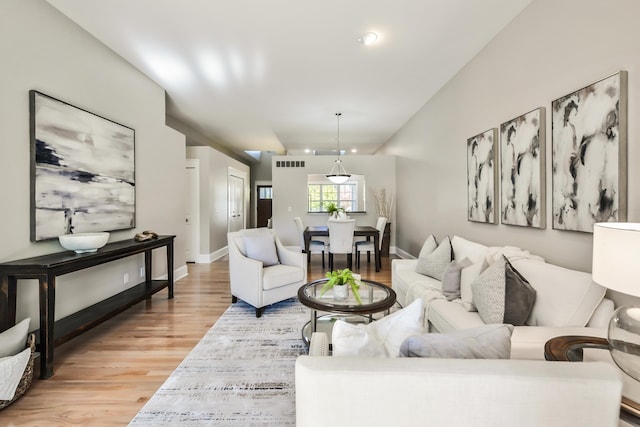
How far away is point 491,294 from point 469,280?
441 mm

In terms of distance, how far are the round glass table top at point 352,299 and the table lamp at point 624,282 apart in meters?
1.35

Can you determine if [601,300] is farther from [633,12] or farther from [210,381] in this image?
[210,381]

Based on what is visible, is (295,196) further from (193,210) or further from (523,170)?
(523,170)

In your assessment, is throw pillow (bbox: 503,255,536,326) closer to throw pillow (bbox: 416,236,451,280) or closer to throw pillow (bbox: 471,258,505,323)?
throw pillow (bbox: 471,258,505,323)

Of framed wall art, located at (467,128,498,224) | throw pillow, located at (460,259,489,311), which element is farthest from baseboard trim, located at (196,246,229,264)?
throw pillow, located at (460,259,489,311)

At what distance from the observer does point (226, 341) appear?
2.66m

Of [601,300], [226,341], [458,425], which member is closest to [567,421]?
[458,425]

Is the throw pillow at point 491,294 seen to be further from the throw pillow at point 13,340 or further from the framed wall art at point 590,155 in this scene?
the throw pillow at point 13,340

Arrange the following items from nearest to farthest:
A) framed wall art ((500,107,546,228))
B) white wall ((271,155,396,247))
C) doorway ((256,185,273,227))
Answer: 1. framed wall art ((500,107,546,228))
2. white wall ((271,155,396,247))
3. doorway ((256,185,273,227))

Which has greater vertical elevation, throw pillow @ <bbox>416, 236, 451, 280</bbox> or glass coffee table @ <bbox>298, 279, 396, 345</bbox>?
throw pillow @ <bbox>416, 236, 451, 280</bbox>

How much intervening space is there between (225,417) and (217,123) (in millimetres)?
5629

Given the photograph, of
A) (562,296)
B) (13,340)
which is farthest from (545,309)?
(13,340)

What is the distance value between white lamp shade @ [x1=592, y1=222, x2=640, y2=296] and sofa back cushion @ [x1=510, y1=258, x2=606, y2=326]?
533 millimetres

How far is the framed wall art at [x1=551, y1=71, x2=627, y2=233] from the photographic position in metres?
1.74
